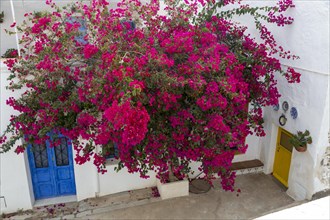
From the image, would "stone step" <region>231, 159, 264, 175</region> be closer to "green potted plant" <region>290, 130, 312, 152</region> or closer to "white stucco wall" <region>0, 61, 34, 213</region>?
"green potted plant" <region>290, 130, 312, 152</region>

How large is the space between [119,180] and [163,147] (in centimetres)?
332

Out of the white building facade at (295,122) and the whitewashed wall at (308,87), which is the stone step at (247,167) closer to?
the white building facade at (295,122)

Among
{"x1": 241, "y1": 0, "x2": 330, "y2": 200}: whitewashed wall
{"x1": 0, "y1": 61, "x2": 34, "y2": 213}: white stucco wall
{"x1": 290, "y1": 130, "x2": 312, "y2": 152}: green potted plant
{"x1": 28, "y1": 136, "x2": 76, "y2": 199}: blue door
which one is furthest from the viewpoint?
{"x1": 28, "y1": 136, "x2": 76, "y2": 199}: blue door

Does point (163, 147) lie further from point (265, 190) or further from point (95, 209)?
point (265, 190)

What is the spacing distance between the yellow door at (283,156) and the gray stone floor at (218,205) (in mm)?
358

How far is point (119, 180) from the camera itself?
31.1ft

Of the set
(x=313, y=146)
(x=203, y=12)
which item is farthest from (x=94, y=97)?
(x=313, y=146)

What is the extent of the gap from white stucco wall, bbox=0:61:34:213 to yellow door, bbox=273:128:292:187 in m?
7.68

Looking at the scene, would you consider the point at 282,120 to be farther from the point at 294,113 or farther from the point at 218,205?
the point at 218,205

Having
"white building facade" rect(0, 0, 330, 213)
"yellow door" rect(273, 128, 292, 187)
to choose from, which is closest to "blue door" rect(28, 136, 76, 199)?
"white building facade" rect(0, 0, 330, 213)

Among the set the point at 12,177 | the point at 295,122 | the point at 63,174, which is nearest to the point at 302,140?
the point at 295,122

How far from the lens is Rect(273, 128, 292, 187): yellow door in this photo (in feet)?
31.7

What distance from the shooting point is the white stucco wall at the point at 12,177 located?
7918 mm

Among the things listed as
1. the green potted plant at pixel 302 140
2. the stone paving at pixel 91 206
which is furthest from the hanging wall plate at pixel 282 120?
the stone paving at pixel 91 206
